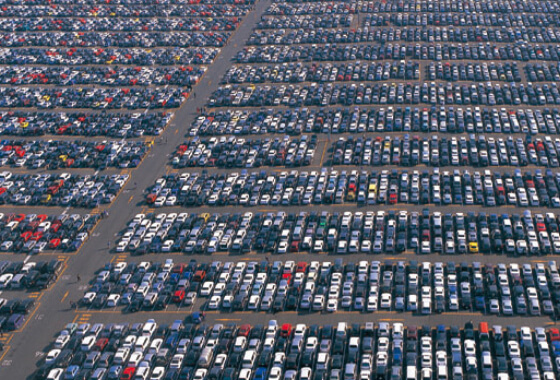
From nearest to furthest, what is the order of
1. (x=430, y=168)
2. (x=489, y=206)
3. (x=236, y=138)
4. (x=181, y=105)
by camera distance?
(x=489, y=206) → (x=430, y=168) → (x=236, y=138) → (x=181, y=105)

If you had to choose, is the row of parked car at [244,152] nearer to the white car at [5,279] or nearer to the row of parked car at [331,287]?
the row of parked car at [331,287]

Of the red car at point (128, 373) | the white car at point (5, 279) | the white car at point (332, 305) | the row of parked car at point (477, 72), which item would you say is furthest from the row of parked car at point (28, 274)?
the row of parked car at point (477, 72)

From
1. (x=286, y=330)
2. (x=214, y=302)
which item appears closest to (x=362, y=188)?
(x=214, y=302)

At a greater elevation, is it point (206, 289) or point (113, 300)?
point (206, 289)

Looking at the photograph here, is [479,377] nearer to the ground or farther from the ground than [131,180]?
farther from the ground

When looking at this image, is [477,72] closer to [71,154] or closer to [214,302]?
[71,154]

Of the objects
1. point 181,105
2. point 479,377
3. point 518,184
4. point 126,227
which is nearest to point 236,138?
point 181,105

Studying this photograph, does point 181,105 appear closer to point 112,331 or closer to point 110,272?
point 110,272
